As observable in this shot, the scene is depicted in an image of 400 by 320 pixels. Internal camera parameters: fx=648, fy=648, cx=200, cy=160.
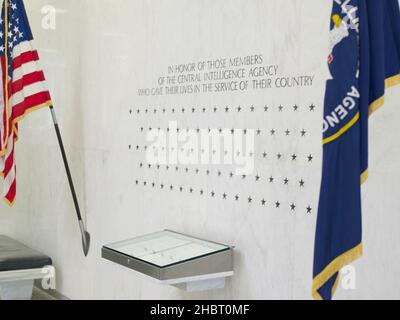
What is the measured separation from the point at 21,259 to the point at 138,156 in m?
2.03

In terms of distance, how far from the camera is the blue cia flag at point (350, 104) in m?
2.71

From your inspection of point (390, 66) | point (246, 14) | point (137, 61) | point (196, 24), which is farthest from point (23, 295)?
point (390, 66)

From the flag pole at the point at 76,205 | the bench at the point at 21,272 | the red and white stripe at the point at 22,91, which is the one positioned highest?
the red and white stripe at the point at 22,91

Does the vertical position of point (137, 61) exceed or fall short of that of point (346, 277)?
it exceeds it

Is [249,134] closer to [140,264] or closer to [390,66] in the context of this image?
[140,264]

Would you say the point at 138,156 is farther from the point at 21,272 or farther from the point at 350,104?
the point at 350,104

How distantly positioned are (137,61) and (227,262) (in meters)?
1.88

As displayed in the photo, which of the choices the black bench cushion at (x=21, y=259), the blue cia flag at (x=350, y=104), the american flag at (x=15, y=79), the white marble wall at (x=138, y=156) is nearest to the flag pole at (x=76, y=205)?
the white marble wall at (x=138, y=156)

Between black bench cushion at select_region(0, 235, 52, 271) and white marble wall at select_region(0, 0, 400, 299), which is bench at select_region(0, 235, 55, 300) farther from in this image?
white marble wall at select_region(0, 0, 400, 299)

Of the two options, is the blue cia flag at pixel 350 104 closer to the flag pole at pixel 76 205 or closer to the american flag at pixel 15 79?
the flag pole at pixel 76 205

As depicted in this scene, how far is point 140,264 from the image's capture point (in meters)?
4.07

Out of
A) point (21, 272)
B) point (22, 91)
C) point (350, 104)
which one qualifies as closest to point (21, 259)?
point (21, 272)

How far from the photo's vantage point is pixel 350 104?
107 inches

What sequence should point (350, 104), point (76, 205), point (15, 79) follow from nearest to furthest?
point (350, 104)
point (76, 205)
point (15, 79)
